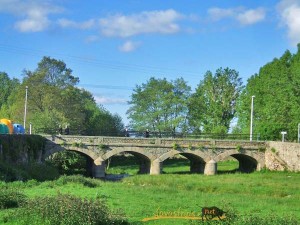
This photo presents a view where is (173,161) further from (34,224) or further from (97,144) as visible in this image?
(34,224)

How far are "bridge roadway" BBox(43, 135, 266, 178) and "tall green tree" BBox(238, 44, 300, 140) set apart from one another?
5079 mm

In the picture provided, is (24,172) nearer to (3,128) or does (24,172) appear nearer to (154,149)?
(3,128)

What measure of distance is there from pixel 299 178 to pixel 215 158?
33.8 ft

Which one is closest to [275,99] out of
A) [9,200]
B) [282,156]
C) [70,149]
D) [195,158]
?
[282,156]

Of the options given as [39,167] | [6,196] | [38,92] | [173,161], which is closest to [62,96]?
[38,92]

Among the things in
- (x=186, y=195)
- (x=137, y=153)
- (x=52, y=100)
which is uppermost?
(x=52, y=100)

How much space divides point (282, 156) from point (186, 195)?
2617 cm

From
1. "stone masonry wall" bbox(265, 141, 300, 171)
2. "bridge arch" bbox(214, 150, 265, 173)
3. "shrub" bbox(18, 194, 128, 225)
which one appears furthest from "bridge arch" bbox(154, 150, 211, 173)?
"shrub" bbox(18, 194, 128, 225)

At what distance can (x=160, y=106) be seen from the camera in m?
72.3

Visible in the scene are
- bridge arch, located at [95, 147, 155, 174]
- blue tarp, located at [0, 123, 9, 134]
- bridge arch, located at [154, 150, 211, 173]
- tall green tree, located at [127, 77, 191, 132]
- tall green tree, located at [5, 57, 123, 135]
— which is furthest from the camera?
tall green tree, located at [127, 77, 191, 132]

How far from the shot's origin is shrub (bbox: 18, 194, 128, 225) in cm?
1430

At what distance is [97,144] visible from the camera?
49.3m

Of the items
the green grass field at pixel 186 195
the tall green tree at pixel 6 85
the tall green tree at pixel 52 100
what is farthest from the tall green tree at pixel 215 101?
the tall green tree at pixel 6 85

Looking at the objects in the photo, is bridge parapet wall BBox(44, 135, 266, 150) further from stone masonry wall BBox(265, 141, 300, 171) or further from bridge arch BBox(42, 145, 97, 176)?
stone masonry wall BBox(265, 141, 300, 171)
